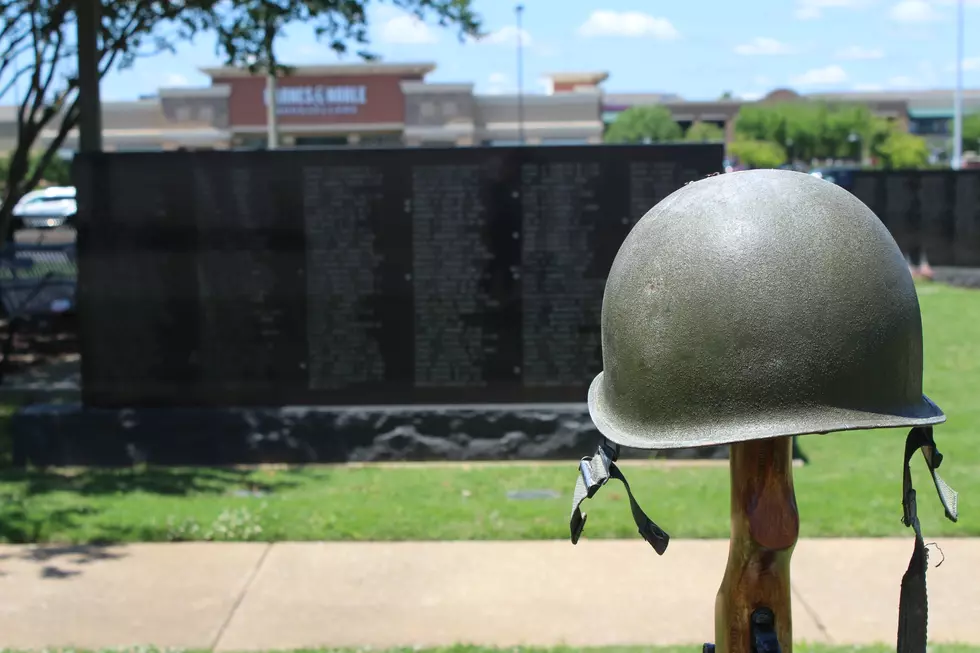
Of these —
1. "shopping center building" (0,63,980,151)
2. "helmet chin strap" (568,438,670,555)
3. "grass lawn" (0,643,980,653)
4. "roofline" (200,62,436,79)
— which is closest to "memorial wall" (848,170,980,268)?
"grass lawn" (0,643,980,653)

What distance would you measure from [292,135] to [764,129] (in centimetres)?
3284

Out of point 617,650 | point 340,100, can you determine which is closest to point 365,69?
point 340,100

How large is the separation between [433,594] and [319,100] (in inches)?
2315

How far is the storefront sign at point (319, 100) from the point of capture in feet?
203

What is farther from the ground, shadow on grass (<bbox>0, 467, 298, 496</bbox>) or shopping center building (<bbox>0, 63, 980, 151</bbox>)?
shopping center building (<bbox>0, 63, 980, 151</bbox>)

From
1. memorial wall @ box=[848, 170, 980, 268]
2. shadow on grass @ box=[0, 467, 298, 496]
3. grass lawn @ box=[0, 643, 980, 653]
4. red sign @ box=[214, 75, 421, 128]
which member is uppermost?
red sign @ box=[214, 75, 421, 128]

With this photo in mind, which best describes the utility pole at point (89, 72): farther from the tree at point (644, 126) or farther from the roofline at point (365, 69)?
the tree at point (644, 126)

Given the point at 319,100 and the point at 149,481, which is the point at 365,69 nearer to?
the point at 319,100

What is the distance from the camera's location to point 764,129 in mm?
78562

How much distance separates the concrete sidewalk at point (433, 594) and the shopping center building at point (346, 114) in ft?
149

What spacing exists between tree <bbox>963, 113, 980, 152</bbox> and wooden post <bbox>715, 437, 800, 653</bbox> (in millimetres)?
83528

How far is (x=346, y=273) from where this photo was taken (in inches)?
344

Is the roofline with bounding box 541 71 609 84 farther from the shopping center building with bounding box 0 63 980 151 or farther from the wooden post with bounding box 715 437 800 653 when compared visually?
the wooden post with bounding box 715 437 800 653

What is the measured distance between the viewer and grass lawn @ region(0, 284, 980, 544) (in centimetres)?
666
